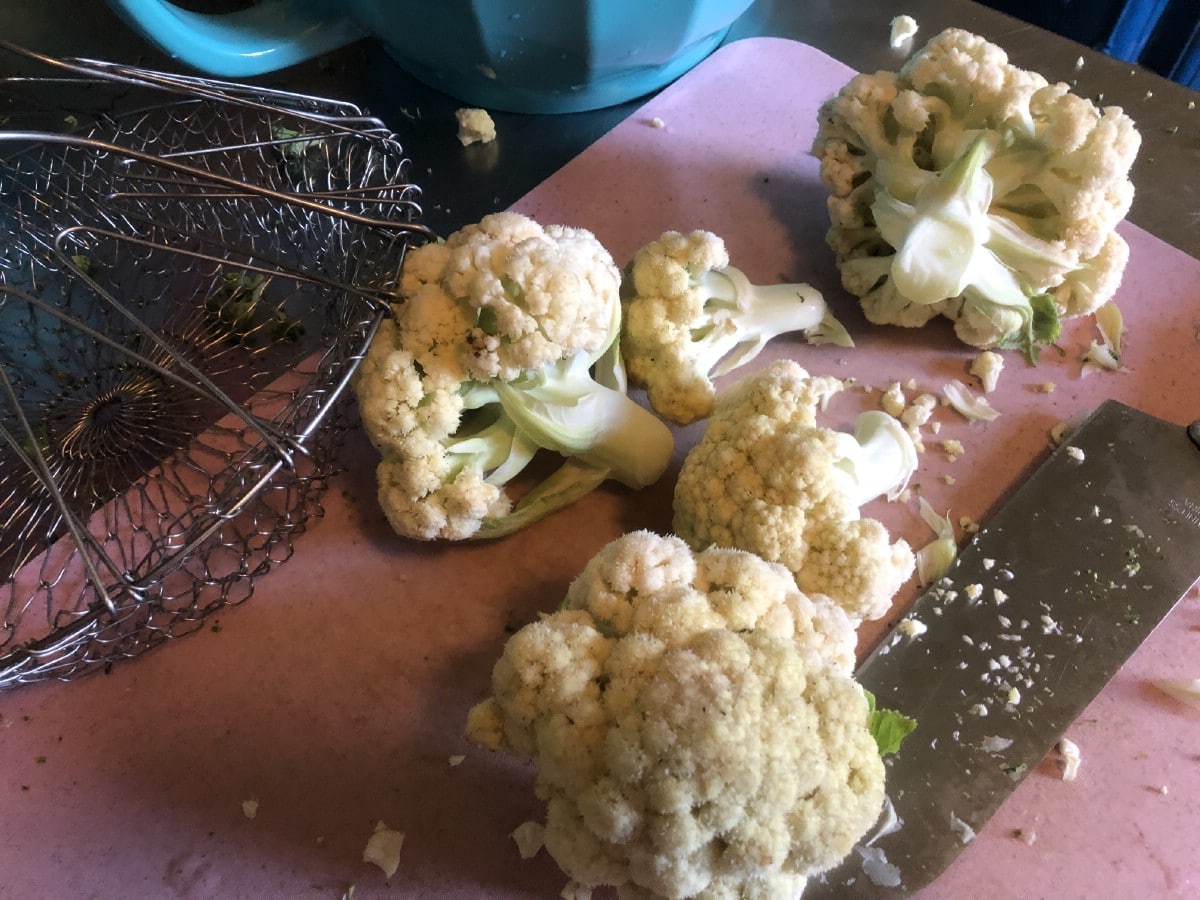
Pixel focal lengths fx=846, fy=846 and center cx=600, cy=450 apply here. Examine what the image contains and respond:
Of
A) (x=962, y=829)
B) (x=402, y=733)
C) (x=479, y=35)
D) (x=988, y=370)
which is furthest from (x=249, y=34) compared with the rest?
(x=962, y=829)

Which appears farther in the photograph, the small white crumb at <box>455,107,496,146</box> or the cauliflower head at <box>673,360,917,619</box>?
the small white crumb at <box>455,107,496,146</box>

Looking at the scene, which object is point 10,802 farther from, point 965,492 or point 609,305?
point 965,492

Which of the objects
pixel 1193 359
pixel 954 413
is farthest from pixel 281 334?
pixel 1193 359

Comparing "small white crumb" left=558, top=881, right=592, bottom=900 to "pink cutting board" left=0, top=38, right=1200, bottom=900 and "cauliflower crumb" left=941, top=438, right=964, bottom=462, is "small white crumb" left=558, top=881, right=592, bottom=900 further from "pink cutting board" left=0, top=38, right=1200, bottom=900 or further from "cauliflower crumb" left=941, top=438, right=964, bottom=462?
"cauliflower crumb" left=941, top=438, right=964, bottom=462

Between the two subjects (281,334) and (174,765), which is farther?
(281,334)

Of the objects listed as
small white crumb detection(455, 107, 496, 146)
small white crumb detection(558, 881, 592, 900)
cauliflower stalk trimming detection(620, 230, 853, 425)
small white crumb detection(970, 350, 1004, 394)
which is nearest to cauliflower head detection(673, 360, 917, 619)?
cauliflower stalk trimming detection(620, 230, 853, 425)

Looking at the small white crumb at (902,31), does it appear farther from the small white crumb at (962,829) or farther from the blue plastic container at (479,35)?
the small white crumb at (962,829)

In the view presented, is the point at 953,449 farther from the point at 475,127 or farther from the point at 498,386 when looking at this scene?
the point at 475,127
